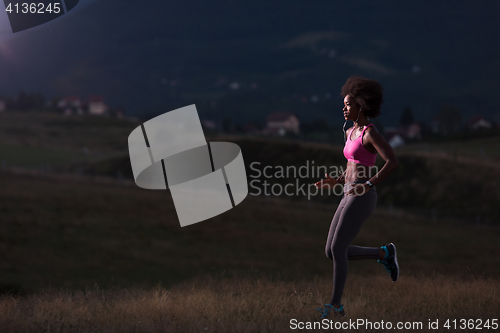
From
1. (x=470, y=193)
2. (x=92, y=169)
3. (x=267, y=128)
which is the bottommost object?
(x=267, y=128)

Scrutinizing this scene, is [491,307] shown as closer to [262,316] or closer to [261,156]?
[262,316]

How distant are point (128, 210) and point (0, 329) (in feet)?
129

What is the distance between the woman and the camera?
5621 mm

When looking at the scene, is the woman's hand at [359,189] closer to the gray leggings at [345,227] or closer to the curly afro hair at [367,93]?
the gray leggings at [345,227]

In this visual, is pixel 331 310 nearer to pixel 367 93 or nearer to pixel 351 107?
pixel 351 107

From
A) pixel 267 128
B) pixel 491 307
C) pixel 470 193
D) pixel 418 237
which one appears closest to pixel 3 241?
pixel 418 237

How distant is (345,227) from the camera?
5.67m

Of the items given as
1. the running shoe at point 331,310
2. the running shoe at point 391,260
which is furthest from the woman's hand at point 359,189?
the running shoe at point 331,310

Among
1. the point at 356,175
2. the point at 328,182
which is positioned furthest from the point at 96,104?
the point at 356,175

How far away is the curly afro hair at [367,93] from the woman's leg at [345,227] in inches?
37.9

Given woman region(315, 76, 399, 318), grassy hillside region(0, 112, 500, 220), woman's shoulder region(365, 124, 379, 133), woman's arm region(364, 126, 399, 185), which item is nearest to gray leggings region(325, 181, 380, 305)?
woman region(315, 76, 399, 318)

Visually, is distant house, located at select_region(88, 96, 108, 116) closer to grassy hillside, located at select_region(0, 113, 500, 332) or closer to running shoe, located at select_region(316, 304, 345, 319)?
grassy hillside, located at select_region(0, 113, 500, 332)

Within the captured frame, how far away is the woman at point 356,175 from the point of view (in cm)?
562

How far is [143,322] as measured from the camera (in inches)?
213
